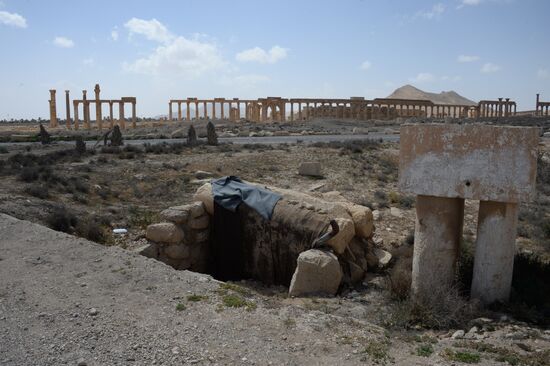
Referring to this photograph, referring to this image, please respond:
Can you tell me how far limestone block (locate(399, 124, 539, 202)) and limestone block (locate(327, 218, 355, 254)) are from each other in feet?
6.81

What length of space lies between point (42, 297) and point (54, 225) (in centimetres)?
489

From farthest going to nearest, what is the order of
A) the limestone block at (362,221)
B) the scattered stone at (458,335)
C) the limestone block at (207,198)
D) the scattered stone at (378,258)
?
the limestone block at (207,198), the limestone block at (362,221), the scattered stone at (378,258), the scattered stone at (458,335)

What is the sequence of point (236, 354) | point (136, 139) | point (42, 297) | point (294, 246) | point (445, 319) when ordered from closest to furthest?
point (236, 354), point (445, 319), point (42, 297), point (294, 246), point (136, 139)

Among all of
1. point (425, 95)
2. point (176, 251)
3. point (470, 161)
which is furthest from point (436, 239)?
point (425, 95)

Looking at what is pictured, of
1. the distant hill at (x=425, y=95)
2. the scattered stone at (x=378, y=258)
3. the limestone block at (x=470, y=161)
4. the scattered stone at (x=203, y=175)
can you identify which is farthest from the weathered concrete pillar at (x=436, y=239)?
the distant hill at (x=425, y=95)

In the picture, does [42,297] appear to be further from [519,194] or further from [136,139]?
[136,139]

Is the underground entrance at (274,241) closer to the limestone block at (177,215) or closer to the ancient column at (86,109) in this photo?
the limestone block at (177,215)

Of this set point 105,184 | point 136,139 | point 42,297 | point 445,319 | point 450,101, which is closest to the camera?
point 445,319

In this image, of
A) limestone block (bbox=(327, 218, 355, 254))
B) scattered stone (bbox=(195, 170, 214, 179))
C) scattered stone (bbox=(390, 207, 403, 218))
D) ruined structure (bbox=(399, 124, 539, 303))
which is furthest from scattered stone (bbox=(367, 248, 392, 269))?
scattered stone (bbox=(195, 170, 214, 179))

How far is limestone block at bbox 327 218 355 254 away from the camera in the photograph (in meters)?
9.10

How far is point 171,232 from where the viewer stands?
10469mm

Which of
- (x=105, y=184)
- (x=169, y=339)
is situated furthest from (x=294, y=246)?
(x=105, y=184)

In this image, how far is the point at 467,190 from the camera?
692cm

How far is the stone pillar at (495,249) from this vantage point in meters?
7.08
